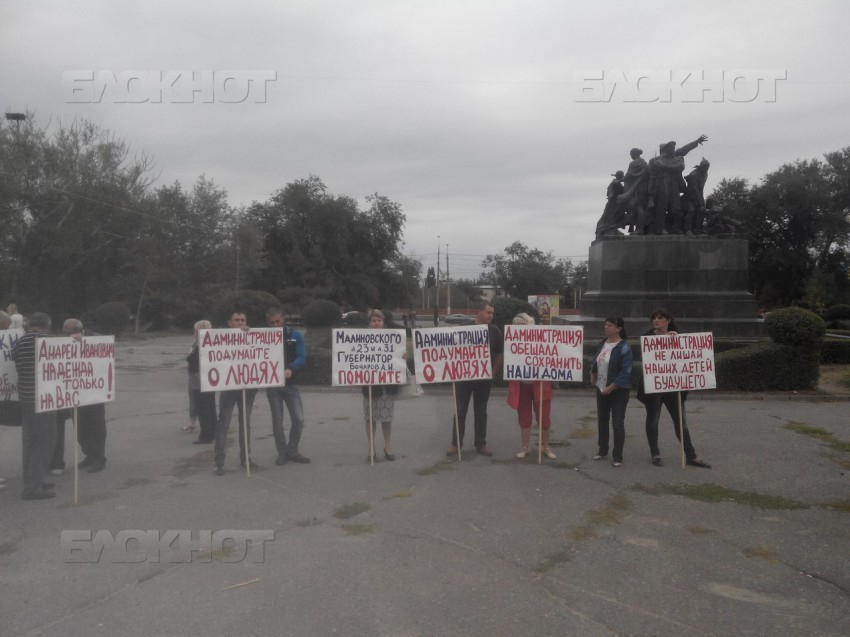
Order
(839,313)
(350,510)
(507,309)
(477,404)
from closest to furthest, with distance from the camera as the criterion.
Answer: (350,510), (477,404), (507,309), (839,313)

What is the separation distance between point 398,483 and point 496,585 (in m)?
2.59

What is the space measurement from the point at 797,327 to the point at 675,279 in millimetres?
5693

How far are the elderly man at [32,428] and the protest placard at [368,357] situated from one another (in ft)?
9.42

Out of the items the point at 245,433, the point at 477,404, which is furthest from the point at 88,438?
the point at 477,404

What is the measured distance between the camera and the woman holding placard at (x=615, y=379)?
7.63 m

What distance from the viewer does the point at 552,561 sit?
16.1 feet

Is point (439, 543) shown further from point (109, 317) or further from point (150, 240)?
point (150, 240)

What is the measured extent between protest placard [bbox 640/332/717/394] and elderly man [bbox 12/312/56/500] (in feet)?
19.4

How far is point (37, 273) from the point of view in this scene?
4084cm

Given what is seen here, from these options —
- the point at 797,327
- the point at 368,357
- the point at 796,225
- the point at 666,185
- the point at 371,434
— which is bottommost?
the point at 371,434

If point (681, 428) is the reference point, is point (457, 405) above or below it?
above

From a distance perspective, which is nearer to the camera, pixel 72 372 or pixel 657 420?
pixel 72 372

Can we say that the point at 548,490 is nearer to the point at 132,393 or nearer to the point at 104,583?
the point at 104,583

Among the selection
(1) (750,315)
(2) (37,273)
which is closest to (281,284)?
(2) (37,273)
